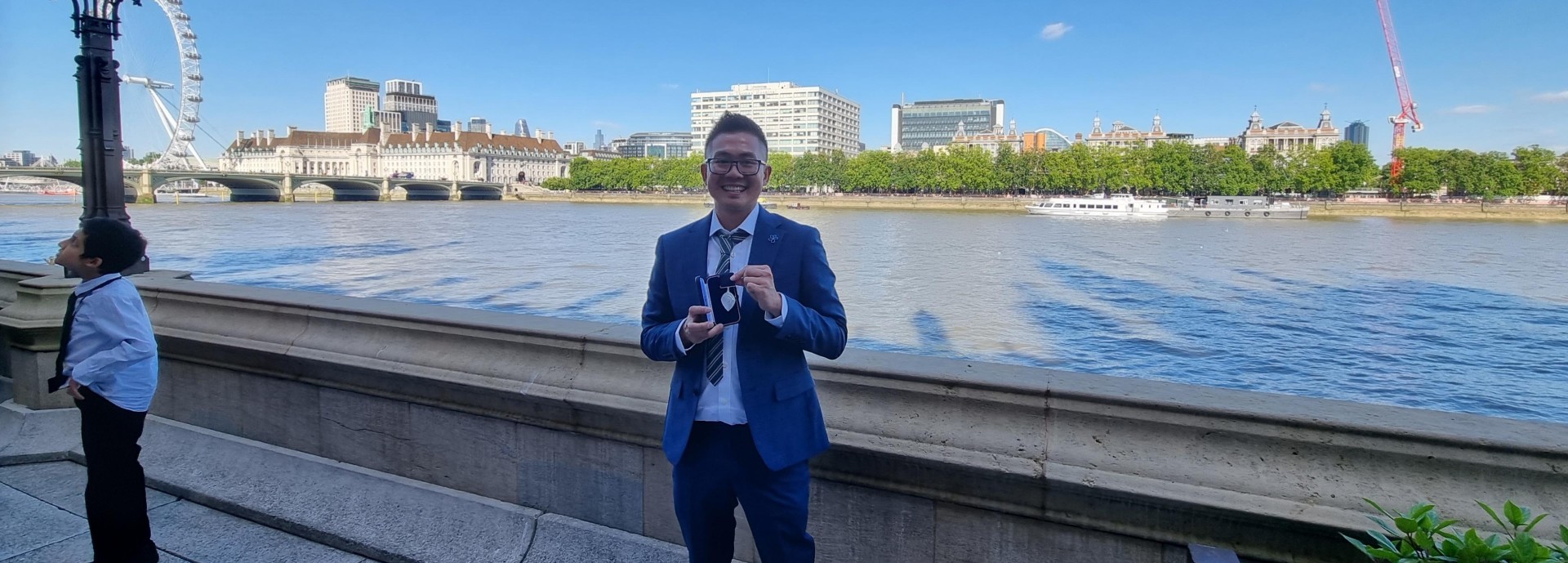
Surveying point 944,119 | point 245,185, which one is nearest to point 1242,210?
point 245,185

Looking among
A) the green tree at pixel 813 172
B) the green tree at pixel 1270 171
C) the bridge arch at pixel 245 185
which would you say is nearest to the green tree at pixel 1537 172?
the green tree at pixel 1270 171

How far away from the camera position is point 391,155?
5910 inches

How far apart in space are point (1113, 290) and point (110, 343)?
67.1 feet

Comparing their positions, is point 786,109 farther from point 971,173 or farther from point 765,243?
point 765,243

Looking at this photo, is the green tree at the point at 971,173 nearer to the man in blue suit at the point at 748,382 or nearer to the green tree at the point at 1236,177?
the green tree at the point at 1236,177

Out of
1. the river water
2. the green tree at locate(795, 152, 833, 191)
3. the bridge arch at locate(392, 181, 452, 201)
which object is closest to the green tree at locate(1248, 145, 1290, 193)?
the green tree at locate(795, 152, 833, 191)

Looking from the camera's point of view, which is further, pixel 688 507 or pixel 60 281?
pixel 60 281

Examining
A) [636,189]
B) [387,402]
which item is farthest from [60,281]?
[636,189]

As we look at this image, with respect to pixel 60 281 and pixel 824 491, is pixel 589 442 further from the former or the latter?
pixel 60 281

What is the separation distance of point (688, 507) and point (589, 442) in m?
0.97

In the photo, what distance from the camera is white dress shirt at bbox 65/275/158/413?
278 cm

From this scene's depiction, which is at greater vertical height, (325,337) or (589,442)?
(325,337)

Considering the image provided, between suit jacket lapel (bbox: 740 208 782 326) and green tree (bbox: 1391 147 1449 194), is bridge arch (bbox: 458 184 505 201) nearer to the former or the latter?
green tree (bbox: 1391 147 1449 194)

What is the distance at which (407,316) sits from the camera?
3430 mm
